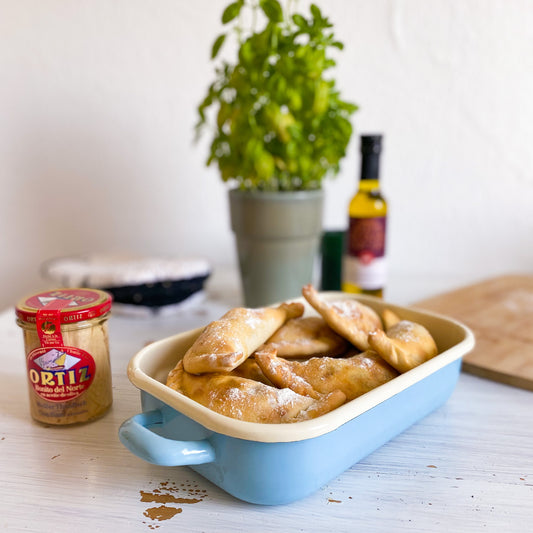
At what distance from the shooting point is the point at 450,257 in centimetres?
130

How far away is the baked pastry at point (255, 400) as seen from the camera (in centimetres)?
43

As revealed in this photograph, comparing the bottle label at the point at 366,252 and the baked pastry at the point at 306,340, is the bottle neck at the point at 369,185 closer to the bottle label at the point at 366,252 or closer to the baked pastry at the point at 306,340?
the bottle label at the point at 366,252

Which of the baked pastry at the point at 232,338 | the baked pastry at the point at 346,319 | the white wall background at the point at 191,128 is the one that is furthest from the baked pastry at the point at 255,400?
the white wall background at the point at 191,128

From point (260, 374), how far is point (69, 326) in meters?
0.19

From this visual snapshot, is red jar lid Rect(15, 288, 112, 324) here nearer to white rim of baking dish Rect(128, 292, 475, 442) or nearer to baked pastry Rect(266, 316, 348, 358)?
white rim of baking dish Rect(128, 292, 475, 442)

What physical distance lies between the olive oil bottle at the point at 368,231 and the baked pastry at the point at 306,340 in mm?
220

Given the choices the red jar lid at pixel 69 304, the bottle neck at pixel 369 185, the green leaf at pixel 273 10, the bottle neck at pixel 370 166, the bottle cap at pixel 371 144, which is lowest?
the red jar lid at pixel 69 304

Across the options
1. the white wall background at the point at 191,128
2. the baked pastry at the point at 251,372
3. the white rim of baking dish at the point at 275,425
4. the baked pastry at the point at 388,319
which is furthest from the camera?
the white wall background at the point at 191,128

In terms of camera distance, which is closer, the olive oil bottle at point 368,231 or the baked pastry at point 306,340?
the baked pastry at point 306,340

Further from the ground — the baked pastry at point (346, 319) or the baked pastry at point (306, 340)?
the baked pastry at point (346, 319)

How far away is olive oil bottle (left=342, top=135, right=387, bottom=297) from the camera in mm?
796

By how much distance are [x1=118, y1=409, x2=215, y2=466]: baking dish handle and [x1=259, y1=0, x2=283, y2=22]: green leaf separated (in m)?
0.59

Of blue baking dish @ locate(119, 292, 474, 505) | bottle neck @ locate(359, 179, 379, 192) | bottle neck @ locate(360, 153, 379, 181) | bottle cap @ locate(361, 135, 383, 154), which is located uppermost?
bottle cap @ locate(361, 135, 383, 154)

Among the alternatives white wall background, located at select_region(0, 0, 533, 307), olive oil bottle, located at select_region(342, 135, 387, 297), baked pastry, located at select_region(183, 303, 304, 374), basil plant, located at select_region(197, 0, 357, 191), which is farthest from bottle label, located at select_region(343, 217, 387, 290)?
white wall background, located at select_region(0, 0, 533, 307)
